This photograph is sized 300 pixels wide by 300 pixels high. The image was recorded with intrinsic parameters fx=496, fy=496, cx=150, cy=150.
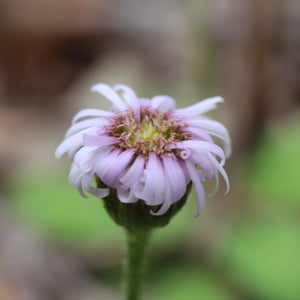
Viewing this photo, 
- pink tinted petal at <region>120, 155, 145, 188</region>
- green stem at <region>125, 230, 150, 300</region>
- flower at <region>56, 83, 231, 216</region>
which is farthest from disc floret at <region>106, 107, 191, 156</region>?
green stem at <region>125, 230, 150, 300</region>

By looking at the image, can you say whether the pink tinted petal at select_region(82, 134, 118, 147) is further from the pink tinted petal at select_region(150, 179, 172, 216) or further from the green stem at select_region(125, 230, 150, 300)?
the green stem at select_region(125, 230, 150, 300)

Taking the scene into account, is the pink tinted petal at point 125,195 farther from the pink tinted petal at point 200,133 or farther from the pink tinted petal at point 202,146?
the pink tinted petal at point 200,133

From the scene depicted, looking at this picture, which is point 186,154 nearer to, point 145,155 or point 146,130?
point 145,155

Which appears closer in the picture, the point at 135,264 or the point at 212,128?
the point at 212,128

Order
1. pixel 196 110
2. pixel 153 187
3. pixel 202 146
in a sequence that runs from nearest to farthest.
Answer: pixel 153 187, pixel 202 146, pixel 196 110

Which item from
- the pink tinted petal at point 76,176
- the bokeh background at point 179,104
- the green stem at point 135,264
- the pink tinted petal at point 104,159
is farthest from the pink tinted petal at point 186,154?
the bokeh background at point 179,104

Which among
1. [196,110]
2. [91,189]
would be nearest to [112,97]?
[196,110]
